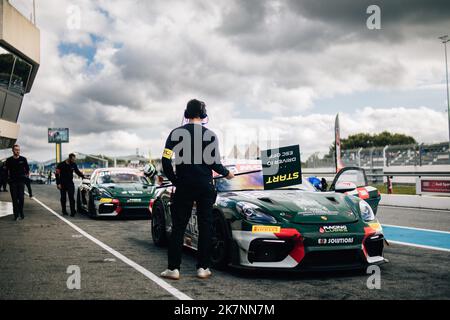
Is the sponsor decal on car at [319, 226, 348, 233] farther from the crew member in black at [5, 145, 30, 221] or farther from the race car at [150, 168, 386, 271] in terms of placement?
the crew member in black at [5, 145, 30, 221]

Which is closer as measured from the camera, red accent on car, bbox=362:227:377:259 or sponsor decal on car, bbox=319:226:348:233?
sponsor decal on car, bbox=319:226:348:233

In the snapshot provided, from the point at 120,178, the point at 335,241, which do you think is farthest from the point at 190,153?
the point at 120,178

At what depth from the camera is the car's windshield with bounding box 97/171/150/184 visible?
41.6 ft

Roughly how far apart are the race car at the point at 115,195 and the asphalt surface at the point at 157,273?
3.35m

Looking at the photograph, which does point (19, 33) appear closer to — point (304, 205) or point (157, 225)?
point (157, 225)

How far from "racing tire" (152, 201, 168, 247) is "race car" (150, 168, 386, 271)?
68.0 inches

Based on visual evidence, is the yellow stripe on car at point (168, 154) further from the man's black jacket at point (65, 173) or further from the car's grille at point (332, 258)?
Result: the man's black jacket at point (65, 173)

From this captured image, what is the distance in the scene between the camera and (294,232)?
4.96 metres

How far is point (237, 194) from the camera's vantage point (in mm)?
5879

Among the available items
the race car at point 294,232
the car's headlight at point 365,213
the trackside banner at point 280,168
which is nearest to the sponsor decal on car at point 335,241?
the race car at point 294,232

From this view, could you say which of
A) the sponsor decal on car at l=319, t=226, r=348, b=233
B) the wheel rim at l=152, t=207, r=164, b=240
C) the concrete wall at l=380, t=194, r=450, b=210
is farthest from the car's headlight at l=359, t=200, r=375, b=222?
the concrete wall at l=380, t=194, r=450, b=210

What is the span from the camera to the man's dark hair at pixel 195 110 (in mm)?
5176

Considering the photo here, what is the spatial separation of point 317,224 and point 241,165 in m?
1.96

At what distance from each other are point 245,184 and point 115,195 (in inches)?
231
